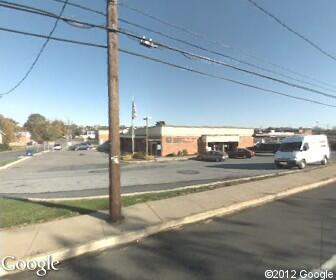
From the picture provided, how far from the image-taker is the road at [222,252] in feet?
20.3

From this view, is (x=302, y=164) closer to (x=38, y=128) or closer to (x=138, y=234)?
(x=138, y=234)

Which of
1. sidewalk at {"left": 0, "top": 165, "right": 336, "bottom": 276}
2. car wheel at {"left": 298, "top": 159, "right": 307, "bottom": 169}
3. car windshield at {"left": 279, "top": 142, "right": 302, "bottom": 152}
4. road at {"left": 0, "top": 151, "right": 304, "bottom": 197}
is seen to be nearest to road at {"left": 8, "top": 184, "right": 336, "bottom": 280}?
sidewalk at {"left": 0, "top": 165, "right": 336, "bottom": 276}

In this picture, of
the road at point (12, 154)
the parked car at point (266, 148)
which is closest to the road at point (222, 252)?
the road at point (12, 154)

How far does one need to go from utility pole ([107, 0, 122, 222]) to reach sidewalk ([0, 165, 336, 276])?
0.64 metres

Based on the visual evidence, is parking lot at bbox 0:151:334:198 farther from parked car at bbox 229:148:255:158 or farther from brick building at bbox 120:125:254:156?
brick building at bbox 120:125:254:156

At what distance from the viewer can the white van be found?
2753 cm

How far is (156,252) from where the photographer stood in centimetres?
728

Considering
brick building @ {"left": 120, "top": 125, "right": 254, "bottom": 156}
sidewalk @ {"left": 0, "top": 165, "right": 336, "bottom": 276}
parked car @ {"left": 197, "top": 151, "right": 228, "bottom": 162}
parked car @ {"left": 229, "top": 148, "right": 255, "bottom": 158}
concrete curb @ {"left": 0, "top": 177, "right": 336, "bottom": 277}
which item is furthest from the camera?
brick building @ {"left": 120, "top": 125, "right": 254, "bottom": 156}

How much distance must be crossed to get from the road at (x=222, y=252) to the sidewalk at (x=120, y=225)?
328mm

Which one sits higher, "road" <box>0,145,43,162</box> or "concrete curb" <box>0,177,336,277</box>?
"concrete curb" <box>0,177,336,277</box>

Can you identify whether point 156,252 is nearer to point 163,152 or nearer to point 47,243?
point 47,243

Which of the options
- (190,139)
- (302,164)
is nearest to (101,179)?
(302,164)

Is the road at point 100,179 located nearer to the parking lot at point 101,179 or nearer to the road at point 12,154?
the parking lot at point 101,179

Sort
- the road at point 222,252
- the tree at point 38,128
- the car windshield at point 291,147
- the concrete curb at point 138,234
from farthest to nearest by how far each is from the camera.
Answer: the tree at point 38,128 < the car windshield at point 291,147 < the concrete curb at point 138,234 < the road at point 222,252
